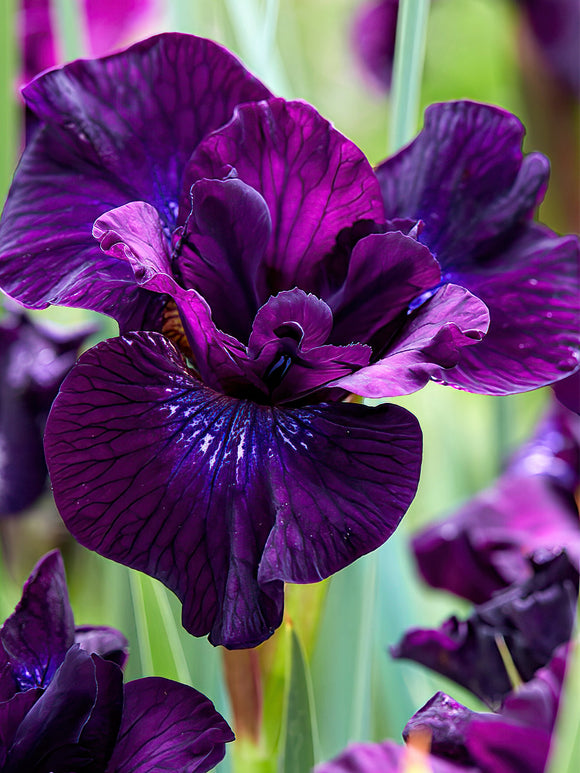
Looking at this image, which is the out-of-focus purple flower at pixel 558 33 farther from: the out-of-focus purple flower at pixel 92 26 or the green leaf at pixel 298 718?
the green leaf at pixel 298 718

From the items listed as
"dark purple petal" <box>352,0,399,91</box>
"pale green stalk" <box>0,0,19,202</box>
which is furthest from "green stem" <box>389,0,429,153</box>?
"dark purple petal" <box>352,0,399,91</box>

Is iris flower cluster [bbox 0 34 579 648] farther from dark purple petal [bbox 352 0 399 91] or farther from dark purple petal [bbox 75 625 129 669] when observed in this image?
dark purple petal [bbox 352 0 399 91]

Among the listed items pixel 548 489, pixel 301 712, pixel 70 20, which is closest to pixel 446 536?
pixel 548 489

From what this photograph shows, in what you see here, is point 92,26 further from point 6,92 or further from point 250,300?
point 250,300

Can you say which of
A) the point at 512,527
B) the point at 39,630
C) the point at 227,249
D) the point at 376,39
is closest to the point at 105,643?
the point at 39,630

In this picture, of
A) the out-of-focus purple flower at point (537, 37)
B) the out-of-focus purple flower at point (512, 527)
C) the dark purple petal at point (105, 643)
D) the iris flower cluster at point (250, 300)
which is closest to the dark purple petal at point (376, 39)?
the out-of-focus purple flower at point (537, 37)
